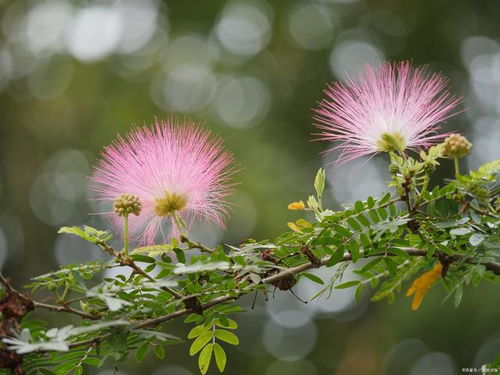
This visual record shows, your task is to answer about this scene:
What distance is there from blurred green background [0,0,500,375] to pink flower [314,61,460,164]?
603 centimetres

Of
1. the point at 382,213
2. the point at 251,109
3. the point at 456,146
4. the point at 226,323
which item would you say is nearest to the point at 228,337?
the point at 226,323

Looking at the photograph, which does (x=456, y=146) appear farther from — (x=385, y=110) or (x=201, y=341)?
(x=201, y=341)

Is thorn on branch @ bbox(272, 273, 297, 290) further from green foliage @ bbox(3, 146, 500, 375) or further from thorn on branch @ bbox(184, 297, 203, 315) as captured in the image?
thorn on branch @ bbox(184, 297, 203, 315)

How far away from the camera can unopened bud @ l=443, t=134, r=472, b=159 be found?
74.3 inches

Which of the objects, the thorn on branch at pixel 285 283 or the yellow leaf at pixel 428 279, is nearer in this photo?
the thorn on branch at pixel 285 283

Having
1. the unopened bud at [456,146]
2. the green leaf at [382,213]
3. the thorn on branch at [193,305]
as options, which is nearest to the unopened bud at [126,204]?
the thorn on branch at [193,305]

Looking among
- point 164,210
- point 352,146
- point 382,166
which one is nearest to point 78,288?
point 164,210

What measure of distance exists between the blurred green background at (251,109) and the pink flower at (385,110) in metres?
6.03

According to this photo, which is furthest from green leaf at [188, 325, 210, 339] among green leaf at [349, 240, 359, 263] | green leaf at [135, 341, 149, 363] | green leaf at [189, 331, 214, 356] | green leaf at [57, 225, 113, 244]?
green leaf at [349, 240, 359, 263]

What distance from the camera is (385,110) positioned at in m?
2.12

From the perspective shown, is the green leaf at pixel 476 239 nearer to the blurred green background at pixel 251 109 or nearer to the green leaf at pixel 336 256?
the green leaf at pixel 336 256

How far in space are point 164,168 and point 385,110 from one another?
0.59m

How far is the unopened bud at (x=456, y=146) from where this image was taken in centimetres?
189

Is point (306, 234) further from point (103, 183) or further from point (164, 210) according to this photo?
point (103, 183)
